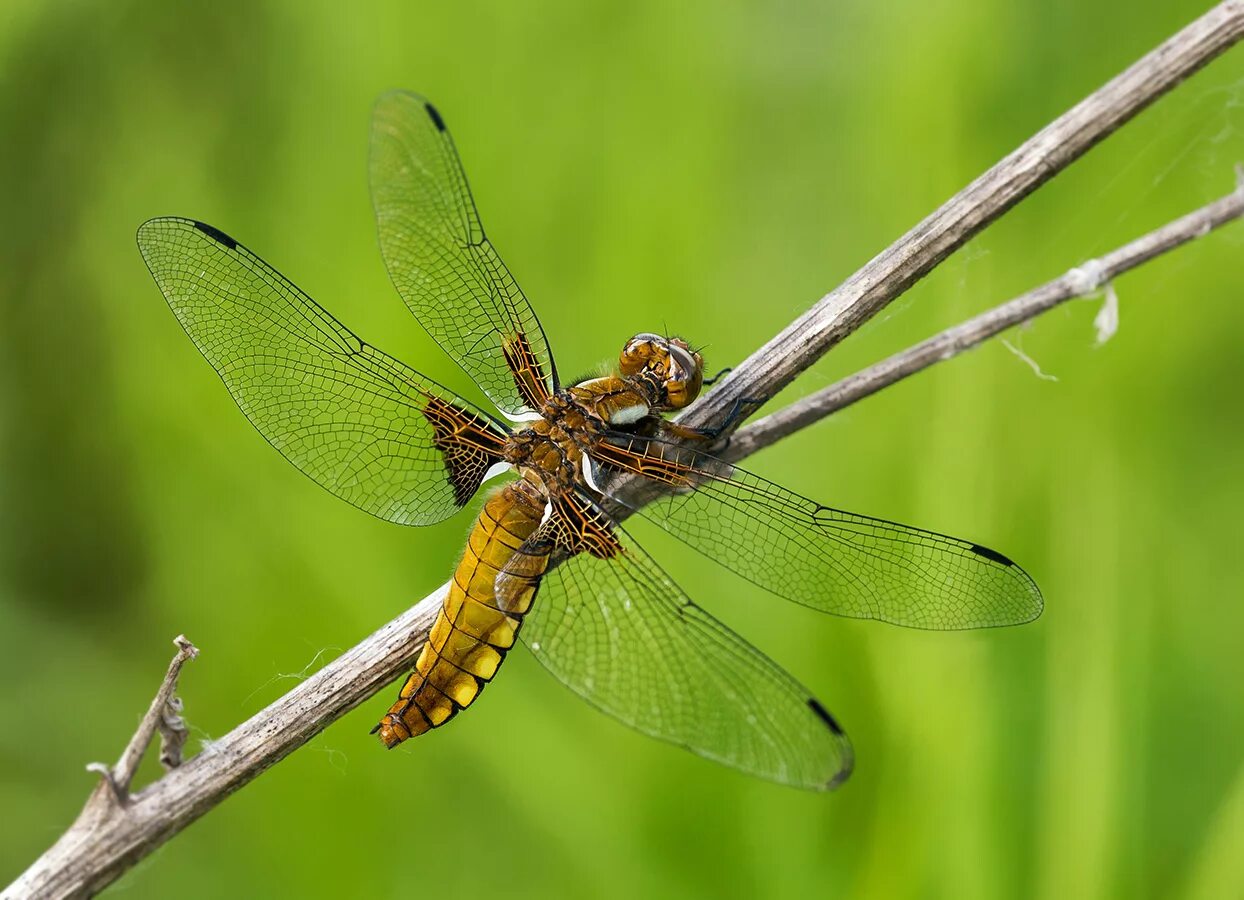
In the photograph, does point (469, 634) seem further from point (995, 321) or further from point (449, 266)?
point (995, 321)

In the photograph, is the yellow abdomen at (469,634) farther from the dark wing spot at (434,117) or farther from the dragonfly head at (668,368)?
the dark wing spot at (434,117)

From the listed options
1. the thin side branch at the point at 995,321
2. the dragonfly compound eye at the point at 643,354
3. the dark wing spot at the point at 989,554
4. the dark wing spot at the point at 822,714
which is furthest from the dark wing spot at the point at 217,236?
the dark wing spot at the point at 989,554

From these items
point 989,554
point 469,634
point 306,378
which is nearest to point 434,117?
point 306,378

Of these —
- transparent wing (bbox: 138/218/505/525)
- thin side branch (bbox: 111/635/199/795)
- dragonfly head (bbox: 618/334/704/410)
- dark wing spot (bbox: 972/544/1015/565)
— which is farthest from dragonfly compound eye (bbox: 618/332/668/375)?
thin side branch (bbox: 111/635/199/795)

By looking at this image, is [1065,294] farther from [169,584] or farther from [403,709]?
[169,584]

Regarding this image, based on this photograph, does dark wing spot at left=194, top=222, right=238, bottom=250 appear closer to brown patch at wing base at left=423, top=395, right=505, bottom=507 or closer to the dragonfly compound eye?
brown patch at wing base at left=423, top=395, right=505, bottom=507

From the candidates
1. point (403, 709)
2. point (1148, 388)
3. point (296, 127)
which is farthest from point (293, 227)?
point (1148, 388)
